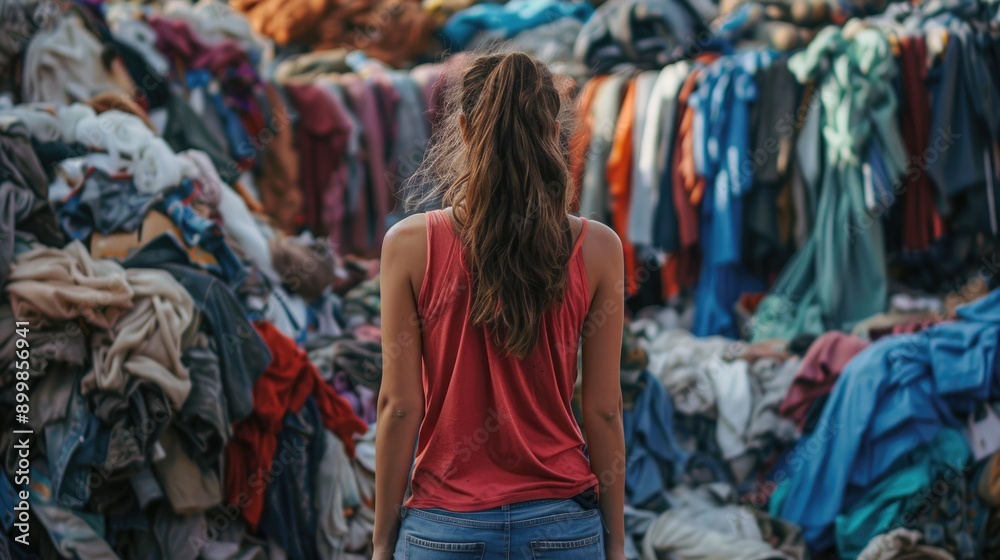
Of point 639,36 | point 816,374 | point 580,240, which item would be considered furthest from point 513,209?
point 639,36

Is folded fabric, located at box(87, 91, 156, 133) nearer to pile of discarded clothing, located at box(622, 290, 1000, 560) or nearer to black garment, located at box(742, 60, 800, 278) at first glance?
pile of discarded clothing, located at box(622, 290, 1000, 560)

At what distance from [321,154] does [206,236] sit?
76.3 inches

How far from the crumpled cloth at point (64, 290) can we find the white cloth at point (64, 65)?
1509 millimetres

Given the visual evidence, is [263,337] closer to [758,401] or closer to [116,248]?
[116,248]

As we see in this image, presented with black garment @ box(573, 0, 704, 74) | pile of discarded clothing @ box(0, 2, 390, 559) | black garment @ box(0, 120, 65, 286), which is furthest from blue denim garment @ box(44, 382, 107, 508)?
black garment @ box(573, 0, 704, 74)

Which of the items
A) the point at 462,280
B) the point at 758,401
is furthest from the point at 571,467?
the point at 758,401

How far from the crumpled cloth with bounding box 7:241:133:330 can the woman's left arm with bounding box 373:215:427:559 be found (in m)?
2.01

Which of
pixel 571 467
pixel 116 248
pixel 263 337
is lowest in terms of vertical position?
pixel 263 337

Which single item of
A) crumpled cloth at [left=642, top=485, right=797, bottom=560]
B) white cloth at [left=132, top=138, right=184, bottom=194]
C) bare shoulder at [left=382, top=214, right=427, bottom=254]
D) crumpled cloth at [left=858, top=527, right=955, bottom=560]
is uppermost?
bare shoulder at [left=382, top=214, right=427, bottom=254]

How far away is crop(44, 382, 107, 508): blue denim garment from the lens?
11.2ft

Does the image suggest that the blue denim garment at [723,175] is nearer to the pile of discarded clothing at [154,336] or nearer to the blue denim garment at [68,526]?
the pile of discarded clothing at [154,336]

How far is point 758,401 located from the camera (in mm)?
4793

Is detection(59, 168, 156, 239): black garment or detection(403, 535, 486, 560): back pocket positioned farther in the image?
detection(59, 168, 156, 239): black garment

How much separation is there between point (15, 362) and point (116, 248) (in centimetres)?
69
